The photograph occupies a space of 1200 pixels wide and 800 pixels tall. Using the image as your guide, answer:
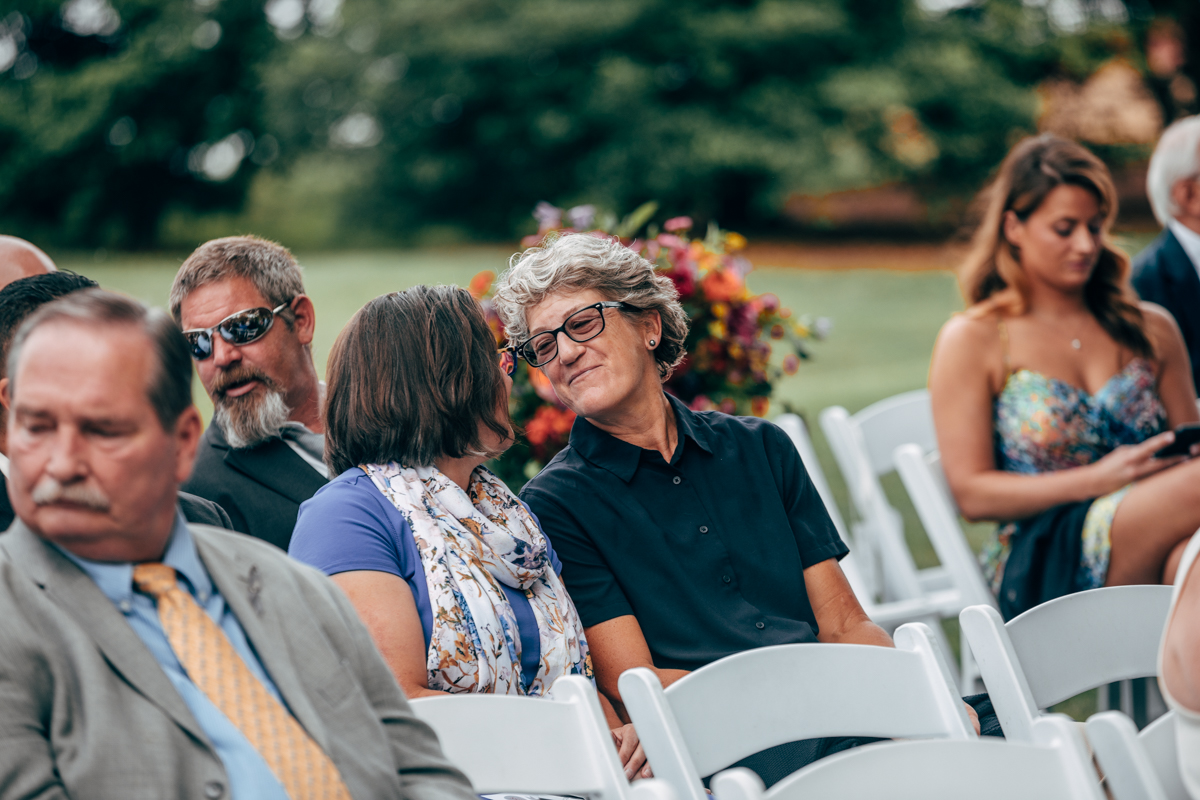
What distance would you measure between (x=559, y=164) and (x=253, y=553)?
1503 centimetres

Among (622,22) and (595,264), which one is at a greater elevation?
(622,22)

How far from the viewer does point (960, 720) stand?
198 cm

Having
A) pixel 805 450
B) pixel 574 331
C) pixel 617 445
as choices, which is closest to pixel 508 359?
pixel 574 331

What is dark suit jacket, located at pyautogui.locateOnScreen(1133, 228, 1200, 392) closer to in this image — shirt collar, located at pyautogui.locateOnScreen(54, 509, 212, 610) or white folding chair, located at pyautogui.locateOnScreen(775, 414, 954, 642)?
white folding chair, located at pyautogui.locateOnScreen(775, 414, 954, 642)

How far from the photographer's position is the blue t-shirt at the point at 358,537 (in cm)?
194

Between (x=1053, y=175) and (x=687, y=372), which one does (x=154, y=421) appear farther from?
(x=1053, y=175)

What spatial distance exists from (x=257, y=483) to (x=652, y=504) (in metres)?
1.02

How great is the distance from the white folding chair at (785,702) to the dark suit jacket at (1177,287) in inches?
117

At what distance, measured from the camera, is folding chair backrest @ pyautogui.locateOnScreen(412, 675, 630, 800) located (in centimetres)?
177

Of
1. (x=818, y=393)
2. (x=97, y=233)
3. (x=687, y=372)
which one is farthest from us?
(x=97, y=233)

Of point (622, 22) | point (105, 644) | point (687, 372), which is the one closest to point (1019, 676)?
point (105, 644)

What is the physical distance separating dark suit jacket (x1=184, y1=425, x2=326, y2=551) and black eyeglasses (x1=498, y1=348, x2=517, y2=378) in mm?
605

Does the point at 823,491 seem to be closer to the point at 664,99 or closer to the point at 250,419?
the point at 250,419

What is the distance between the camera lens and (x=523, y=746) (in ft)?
5.85
